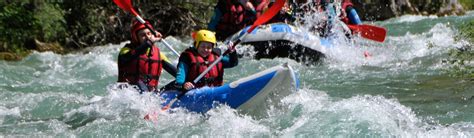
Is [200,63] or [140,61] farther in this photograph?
[140,61]

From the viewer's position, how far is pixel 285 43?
11742mm

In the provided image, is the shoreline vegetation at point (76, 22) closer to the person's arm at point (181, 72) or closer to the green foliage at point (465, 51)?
the person's arm at point (181, 72)

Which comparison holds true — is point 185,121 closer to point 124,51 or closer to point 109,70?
point 124,51

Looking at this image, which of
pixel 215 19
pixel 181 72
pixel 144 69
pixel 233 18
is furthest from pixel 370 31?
pixel 181 72

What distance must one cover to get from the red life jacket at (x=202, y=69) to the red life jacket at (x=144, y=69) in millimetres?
453

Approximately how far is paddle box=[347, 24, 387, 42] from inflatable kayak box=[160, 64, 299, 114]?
5.06 metres

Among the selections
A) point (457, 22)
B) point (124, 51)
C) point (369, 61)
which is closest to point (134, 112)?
point (124, 51)

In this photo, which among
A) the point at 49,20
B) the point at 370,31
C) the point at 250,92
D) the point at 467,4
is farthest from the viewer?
the point at 467,4

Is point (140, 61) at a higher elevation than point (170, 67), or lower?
higher

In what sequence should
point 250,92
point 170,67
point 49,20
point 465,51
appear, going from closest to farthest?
point 250,92
point 465,51
point 170,67
point 49,20

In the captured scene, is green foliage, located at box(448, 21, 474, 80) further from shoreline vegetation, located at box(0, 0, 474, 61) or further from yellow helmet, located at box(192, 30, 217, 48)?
shoreline vegetation, located at box(0, 0, 474, 61)

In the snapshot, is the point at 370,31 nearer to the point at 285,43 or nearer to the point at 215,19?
the point at 285,43

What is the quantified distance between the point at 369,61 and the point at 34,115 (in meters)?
5.09

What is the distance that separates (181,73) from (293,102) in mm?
1068
